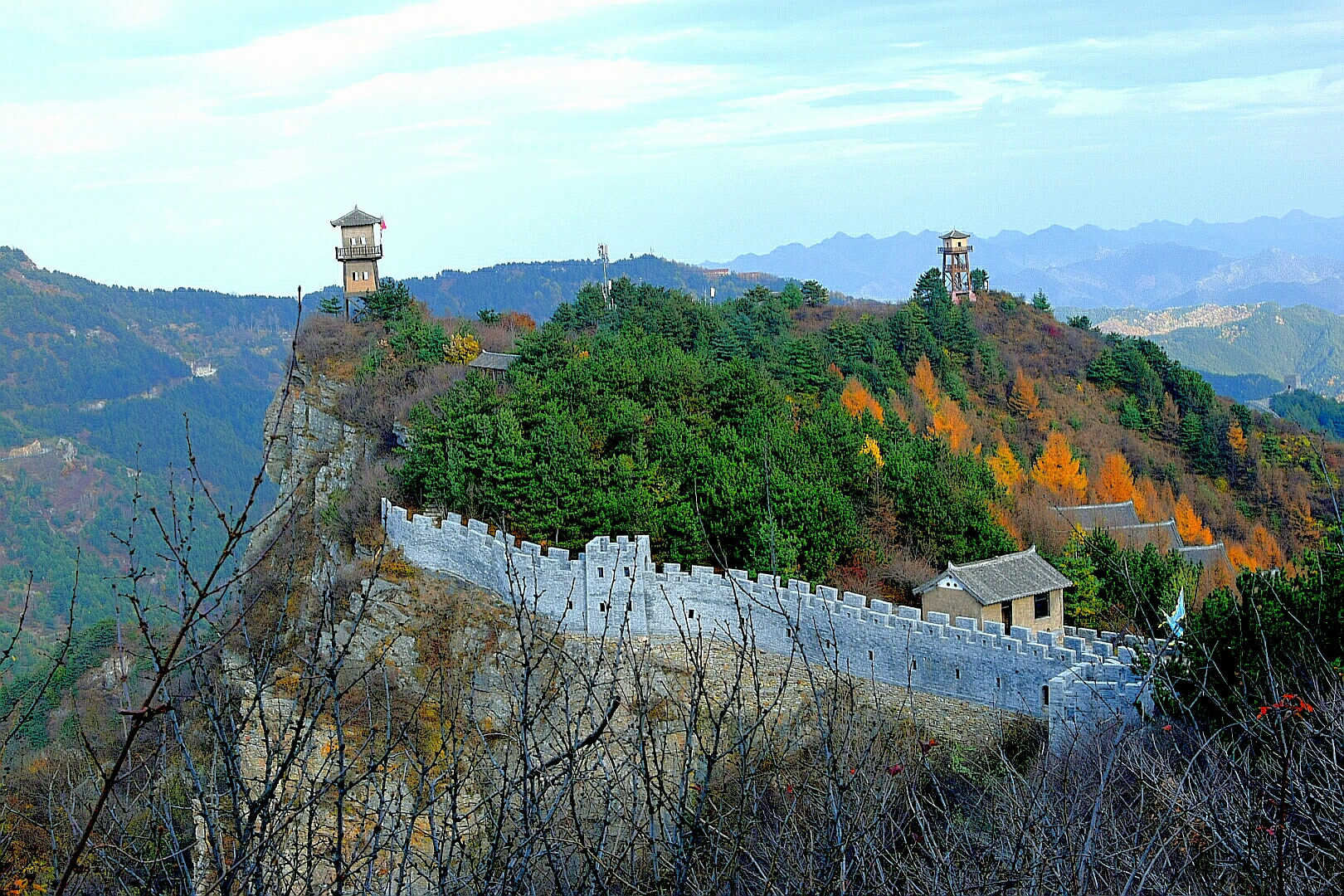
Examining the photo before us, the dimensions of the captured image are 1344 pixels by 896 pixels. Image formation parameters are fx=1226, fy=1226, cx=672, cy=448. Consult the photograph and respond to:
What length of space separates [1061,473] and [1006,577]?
21774 mm

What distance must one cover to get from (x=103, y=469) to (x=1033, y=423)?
5982 centimetres

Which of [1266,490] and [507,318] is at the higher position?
[507,318]

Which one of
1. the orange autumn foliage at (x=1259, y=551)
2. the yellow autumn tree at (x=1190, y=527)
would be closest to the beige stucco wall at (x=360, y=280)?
the yellow autumn tree at (x=1190, y=527)

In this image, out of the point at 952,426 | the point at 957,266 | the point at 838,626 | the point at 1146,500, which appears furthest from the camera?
the point at 957,266

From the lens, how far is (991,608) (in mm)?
19594

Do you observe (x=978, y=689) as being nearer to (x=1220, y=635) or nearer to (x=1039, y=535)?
(x=1220, y=635)

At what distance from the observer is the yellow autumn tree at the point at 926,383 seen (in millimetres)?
44906

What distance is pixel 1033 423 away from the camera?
156 ft

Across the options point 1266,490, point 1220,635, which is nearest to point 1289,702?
point 1220,635

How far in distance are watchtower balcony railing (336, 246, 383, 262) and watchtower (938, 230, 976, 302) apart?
1138 inches

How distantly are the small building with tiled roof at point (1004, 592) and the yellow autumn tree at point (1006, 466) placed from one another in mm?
17372

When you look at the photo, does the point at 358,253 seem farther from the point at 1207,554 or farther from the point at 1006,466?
the point at 1207,554

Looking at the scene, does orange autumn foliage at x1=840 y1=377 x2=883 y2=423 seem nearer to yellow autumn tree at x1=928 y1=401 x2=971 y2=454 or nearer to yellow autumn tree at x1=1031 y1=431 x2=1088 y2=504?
yellow autumn tree at x1=928 y1=401 x2=971 y2=454

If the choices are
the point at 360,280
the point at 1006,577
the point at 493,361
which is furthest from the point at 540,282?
the point at 1006,577
